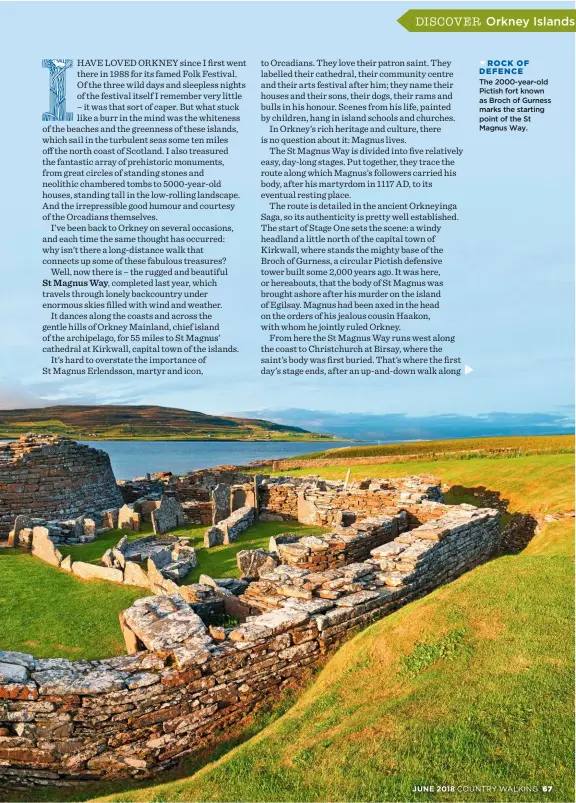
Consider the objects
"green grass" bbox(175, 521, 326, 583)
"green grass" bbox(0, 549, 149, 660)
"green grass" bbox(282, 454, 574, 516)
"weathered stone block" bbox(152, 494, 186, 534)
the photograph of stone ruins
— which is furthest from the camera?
"green grass" bbox(282, 454, 574, 516)

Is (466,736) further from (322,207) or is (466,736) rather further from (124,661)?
(322,207)

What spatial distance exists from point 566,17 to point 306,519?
16.3 meters

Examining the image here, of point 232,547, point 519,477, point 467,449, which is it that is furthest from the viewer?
point 467,449

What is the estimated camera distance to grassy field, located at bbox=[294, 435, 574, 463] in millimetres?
34794

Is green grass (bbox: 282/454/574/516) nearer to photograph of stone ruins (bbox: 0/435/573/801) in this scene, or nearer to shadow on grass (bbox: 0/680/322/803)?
photograph of stone ruins (bbox: 0/435/573/801)

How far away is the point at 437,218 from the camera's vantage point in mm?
13867

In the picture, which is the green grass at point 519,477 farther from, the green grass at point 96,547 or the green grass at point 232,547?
the green grass at point 96,547

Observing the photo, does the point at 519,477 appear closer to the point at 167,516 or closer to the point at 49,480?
the point at 167,516

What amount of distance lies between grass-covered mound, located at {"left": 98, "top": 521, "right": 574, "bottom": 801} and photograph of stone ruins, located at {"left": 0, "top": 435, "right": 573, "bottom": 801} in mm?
24

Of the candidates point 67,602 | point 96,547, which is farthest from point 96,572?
point 96,547

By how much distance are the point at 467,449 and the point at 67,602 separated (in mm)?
35486

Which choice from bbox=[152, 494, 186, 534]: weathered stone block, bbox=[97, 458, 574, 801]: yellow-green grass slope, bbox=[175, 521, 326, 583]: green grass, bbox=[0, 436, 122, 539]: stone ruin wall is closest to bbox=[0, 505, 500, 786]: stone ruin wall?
bbox=[97, 458, 574, 801]: yellow-green grass slope

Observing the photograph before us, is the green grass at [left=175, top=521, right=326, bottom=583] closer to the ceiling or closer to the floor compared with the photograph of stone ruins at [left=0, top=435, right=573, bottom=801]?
closer to the floor

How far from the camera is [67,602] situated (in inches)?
468
